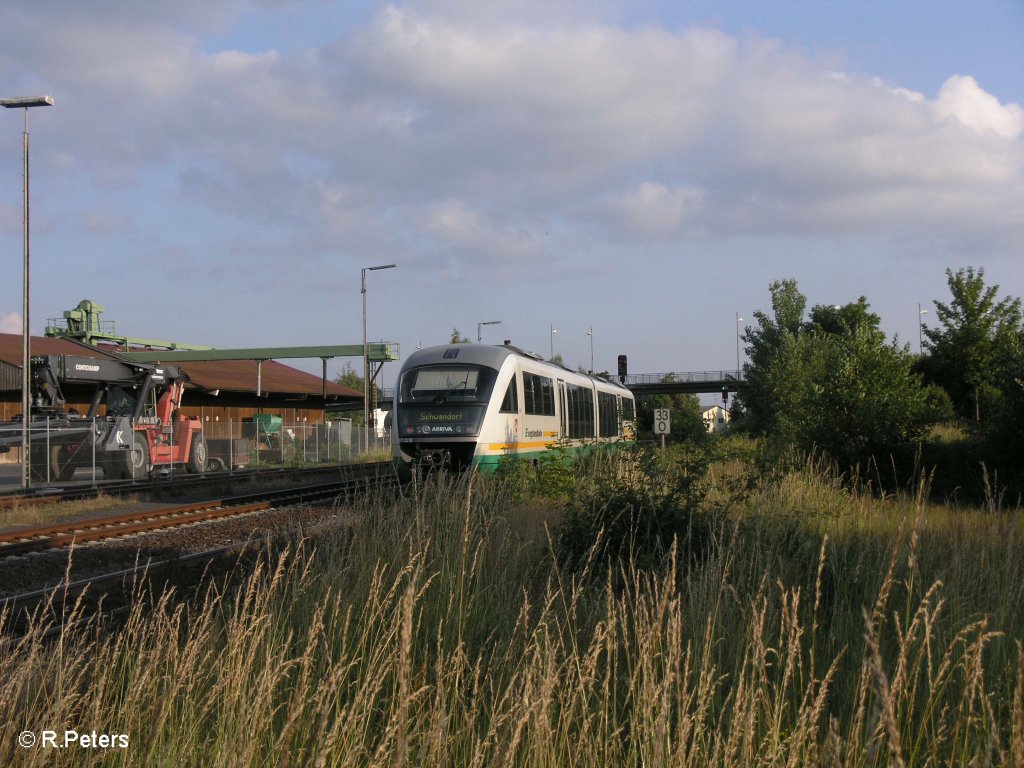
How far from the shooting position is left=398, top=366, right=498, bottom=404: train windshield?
18.1 meters

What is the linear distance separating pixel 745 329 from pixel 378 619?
50570mm

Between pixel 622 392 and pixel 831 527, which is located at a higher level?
pixel 622 392

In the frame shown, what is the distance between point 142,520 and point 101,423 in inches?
361

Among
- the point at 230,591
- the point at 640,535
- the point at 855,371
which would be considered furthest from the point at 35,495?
the point at 855,371

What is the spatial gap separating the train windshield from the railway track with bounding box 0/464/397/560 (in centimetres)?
217

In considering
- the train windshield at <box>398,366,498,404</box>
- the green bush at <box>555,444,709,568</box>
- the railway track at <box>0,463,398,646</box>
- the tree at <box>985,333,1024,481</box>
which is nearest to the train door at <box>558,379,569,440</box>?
the train windshield at <box>398,366,498,404</box>

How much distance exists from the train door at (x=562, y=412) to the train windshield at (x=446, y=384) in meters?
4.40

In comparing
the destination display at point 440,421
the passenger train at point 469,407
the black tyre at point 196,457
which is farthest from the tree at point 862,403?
the black tyre at point 196,457

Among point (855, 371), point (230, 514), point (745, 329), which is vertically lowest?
point (230, 514)

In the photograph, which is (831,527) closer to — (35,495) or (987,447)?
(987,447)

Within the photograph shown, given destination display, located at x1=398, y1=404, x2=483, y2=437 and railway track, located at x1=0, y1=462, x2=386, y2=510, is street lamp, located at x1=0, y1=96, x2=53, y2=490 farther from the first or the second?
destination display, located at x1=398, y1=404, x2=483, y2=437

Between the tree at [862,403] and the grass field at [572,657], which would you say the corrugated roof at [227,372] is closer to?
the tree at [862,403]

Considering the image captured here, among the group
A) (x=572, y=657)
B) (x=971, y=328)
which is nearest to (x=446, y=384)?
(x=572, y=657)

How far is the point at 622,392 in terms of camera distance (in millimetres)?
32250
